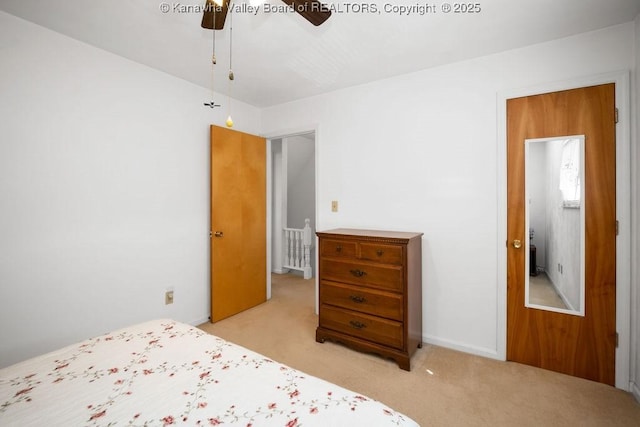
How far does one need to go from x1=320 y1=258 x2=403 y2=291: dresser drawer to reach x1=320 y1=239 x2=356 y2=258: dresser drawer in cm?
6

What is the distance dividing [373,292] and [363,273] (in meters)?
0.17

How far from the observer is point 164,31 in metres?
2.00

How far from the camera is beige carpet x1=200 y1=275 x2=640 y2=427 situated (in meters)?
1.68

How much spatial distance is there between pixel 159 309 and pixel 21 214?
49.5 inches

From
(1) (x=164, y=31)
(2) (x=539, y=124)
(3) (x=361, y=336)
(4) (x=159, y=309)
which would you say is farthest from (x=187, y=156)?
(2) (x=539, y=124)

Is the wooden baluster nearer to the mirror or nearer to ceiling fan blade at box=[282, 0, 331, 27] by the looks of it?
the mirror

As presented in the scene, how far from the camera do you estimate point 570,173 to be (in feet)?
6.80

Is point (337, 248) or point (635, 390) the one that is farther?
point (337, 248)

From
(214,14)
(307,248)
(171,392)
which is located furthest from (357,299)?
(307,248)

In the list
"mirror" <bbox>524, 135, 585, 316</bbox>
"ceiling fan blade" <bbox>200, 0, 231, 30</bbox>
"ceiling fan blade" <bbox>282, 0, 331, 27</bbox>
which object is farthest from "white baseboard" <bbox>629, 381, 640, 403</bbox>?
"ceiling fan blade" <bbox>200, 0, 231, 30</bbox>

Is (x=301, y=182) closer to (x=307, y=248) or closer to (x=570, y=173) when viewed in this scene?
(x=307, y=248)

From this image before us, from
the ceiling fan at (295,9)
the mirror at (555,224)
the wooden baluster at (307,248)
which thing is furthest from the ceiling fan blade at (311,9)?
the wooden baluster at (307,248)

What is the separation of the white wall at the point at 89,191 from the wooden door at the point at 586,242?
9.42 ft

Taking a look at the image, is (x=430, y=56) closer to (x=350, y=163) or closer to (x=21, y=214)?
(x=350, y=163)
